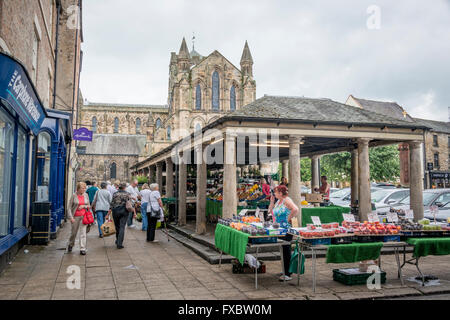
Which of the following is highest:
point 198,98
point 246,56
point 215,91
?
point 246,56

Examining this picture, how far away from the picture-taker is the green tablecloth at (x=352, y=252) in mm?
5445

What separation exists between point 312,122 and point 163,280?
6312 millimetres

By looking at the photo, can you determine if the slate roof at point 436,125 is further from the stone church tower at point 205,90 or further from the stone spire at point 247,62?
the stone spire at point 247,62

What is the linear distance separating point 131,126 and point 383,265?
59.9 meters

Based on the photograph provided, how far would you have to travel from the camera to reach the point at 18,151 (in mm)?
7875

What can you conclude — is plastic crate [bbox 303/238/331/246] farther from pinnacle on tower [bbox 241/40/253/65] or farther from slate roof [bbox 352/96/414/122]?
pinnacle on tower [bbox 241/40/253/65]

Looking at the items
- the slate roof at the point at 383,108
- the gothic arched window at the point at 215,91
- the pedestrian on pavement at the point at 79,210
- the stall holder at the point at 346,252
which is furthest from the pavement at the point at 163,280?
the gothic arched window at the point at 215,91

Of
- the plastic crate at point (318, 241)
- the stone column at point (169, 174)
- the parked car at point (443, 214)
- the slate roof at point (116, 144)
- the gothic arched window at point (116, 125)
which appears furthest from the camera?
the gothic arched window at point (116, 125)

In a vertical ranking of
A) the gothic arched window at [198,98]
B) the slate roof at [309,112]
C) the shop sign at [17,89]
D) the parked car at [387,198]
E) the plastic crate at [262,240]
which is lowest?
the plastic crate at [262,240]

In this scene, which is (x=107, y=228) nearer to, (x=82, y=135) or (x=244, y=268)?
(x=244, y=268)

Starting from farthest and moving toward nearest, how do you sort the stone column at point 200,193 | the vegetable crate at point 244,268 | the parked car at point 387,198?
the parked car at point 387,198 < the stone column at point 200,193 < the vegetable crate at point 244,268

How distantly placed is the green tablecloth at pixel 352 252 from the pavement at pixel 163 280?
1.64 feet

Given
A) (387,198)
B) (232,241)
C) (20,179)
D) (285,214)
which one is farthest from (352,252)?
(387,198)

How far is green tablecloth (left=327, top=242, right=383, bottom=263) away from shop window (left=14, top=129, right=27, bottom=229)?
6.58 meters
